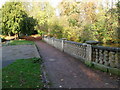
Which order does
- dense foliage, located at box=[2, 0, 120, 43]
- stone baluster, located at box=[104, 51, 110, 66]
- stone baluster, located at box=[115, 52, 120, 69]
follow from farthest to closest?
dense foliage, located at box=[2, 0, 120, 43] → stone baluster, located at box=[104, 51, 110, 66] → stone baluster, located at box=[115, 52, 120, 69]

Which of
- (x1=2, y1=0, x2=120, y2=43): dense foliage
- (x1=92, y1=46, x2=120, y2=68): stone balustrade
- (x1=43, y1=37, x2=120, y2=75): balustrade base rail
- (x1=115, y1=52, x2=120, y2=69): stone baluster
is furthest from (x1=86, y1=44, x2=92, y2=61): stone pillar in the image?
(x1=2, y1=0, x2=120, y2=43): dense foliage

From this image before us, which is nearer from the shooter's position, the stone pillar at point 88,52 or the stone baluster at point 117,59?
the stone baluster at point 117,59

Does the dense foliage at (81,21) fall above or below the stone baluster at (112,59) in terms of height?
above

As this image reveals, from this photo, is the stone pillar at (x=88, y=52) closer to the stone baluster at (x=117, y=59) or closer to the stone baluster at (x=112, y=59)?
the stone baluster at (x=112, y=59)

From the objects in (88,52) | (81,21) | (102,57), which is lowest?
(102,57)

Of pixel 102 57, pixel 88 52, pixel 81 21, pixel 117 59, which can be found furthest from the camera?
pixel 81 21

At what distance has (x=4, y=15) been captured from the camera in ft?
84.8

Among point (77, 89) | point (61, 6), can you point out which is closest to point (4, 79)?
point (77, 89)

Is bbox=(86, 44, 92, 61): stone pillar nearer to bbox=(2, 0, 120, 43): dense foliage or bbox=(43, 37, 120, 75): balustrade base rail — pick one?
bbox=(43, 37, 120, 75): balustrade base rail

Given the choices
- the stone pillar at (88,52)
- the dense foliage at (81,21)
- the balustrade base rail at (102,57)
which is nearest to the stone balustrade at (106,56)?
the balustrade base rail at (102,57)

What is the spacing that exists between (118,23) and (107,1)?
15.1ft

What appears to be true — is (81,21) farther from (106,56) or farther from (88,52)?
(106,56)

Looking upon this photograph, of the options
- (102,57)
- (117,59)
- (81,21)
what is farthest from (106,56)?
(81,21)

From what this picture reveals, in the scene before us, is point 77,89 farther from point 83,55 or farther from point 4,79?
point 83,55
